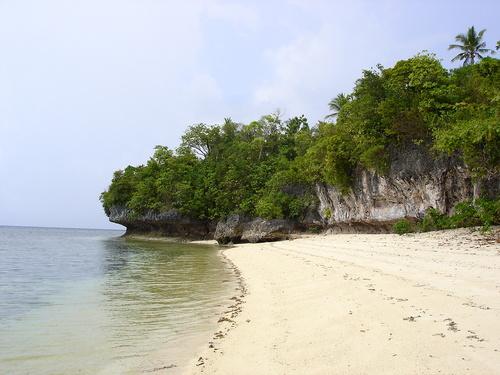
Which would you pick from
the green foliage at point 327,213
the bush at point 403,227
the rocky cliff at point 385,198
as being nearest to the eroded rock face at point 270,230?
the rocky cliff at point 385,198

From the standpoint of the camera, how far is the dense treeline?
63.3ft

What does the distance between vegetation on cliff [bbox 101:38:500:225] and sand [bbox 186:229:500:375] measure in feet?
34.9

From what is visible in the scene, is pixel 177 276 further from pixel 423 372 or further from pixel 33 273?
pixel 423 372

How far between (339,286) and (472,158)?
42.6 feet

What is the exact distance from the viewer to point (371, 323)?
18.1 feet

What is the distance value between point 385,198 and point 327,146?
5632 mm

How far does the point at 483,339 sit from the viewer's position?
14.4ft

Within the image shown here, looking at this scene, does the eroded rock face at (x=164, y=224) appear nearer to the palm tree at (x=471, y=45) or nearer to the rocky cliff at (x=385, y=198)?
the rocky cliff at (x=385, y=198)

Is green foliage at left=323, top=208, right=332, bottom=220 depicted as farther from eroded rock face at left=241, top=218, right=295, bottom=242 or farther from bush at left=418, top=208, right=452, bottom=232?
bush at left=418, top=208, right=452, bottom=232

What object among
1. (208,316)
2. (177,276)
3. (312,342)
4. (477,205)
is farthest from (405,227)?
(312,342)

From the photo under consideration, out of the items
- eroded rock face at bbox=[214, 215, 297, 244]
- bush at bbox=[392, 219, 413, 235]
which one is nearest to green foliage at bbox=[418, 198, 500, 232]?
bush at bbox=[392, 219, 413, 235]

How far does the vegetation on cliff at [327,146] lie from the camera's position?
1928 cm

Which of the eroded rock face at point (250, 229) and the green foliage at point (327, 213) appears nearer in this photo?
the green foliage at point (327, 213)

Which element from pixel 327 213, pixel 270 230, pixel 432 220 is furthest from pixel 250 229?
pixel 432 220
